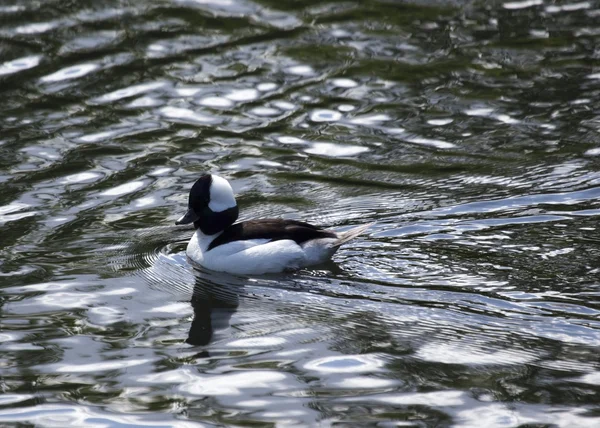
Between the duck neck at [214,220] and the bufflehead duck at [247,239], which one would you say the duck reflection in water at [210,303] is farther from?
the duck neck at [214,220]

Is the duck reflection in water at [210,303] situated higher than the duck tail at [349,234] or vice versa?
the duck tail at [349,234]

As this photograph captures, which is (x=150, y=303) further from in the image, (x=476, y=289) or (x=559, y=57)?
(x=559, y=57)

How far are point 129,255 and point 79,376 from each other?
2226mm

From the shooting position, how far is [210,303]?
8.25 metres

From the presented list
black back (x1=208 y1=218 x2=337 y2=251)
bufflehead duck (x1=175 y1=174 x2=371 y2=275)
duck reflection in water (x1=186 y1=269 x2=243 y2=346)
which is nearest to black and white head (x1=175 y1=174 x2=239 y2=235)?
bufflehead duck (x1=175 y1=174 x2=371 y2=275)

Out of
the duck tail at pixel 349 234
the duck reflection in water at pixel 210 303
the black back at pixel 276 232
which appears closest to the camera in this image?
the duck reflection in water at pixel 210 303

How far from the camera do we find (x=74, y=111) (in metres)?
12.4

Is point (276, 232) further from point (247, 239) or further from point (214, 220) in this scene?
point (214, 220)

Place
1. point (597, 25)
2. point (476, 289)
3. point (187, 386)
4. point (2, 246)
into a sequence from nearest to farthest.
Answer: point (187, 386)
point (476, 289)
point (2, 246)
point (597, 25)

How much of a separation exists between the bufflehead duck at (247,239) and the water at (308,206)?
0.54 ft

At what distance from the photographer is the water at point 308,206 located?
22.0 feet

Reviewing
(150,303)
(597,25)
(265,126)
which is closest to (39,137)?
(265,126)

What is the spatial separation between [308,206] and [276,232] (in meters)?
1.31

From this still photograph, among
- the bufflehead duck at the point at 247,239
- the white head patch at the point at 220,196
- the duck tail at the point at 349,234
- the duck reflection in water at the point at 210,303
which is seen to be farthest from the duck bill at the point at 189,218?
the duck tail at the point at 349,234
